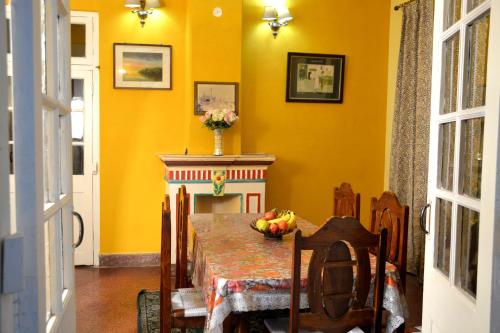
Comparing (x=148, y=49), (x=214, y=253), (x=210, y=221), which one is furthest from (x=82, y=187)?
(x=214, y=253)

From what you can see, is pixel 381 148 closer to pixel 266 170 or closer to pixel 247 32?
pixel 266 170

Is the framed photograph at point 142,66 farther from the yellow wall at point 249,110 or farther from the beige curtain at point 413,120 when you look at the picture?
the beige curtain at point 413,120

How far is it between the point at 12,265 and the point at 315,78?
4.47 m

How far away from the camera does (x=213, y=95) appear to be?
4613 millimetres

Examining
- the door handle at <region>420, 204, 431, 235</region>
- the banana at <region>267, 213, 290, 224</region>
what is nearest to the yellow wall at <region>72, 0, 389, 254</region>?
the banana at <region>267, 213, 290, 224</region>

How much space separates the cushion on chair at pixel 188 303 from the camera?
2.33m

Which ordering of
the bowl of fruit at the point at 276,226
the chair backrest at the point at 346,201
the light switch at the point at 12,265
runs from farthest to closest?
the chair backrest at the point at 346,201 < the bowl of fruit at the point at 276,226 < the light switch at the point at 12,265

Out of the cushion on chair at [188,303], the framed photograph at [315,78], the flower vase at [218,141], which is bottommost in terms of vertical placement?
the cushion on chair at [188,303]

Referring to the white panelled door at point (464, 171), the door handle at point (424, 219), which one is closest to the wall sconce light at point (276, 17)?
the white panelled door at point (464, 171)

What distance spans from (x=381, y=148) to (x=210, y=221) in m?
2.72

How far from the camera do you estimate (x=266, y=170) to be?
4.62 meters

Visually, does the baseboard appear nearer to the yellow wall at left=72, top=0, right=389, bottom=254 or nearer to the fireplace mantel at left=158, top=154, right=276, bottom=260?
the yellow wall at left=72, top=0, right=389, bottom=254

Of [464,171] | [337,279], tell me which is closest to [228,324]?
[337,279]

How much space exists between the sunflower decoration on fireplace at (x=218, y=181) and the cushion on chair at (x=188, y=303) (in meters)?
1.85
